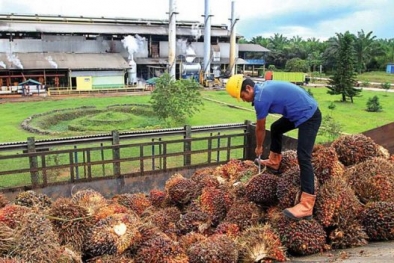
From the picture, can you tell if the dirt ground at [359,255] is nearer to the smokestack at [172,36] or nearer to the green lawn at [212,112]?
the green lawn at [212,112]

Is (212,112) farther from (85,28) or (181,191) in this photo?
(85,28)

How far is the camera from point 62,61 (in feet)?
109

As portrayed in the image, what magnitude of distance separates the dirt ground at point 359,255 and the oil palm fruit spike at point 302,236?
0.21 feet

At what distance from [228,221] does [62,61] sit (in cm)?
3315

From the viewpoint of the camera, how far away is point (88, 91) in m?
32.3

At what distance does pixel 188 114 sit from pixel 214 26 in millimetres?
30511

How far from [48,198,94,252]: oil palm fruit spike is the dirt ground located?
1.60 m

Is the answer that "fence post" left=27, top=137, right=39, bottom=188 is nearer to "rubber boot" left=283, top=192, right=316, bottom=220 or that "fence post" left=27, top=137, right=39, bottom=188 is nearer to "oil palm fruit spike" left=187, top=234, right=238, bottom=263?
"oil palm fruit spike" left=187, top=234, right=238, bottom=263

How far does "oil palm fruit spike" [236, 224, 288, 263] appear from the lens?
9.01 ft

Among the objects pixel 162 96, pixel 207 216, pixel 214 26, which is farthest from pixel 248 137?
pixel 214 26

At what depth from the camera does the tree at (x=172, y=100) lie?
60.0ft

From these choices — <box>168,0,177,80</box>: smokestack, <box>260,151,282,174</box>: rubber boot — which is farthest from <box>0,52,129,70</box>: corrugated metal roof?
<box>260,151,282,174</box>: rubber boot

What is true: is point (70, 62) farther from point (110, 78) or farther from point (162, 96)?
point (162, 96)

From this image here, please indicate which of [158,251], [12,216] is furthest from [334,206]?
[12,216]
